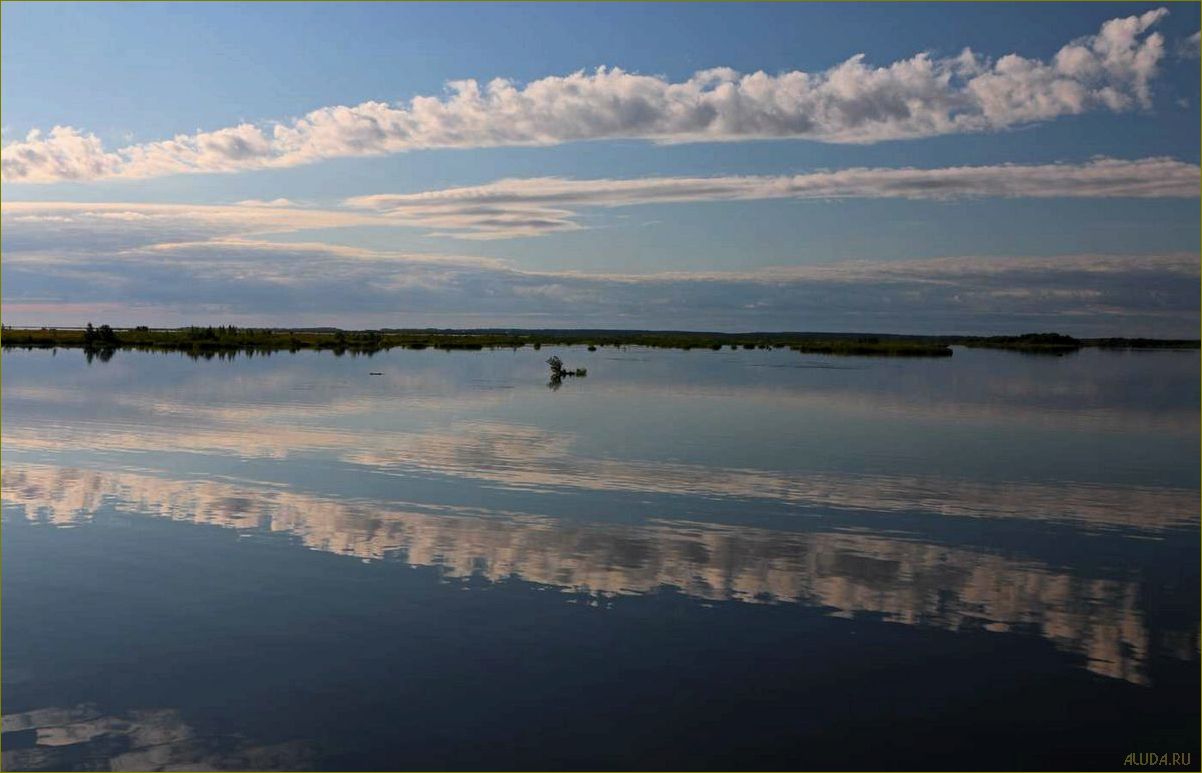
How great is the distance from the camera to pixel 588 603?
16031mm

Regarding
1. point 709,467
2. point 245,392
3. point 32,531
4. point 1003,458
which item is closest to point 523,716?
point 32,531

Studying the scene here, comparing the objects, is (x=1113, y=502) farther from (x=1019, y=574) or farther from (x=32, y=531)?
(x=32, y=531)

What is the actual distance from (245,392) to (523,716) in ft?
162

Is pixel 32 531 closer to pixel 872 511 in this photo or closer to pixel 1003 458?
pixel 872 511

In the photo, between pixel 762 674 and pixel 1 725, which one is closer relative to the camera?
pixel 1 725

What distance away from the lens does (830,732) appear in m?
11.4

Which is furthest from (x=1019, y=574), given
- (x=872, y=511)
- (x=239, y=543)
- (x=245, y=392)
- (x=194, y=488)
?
(x=245, y=392)

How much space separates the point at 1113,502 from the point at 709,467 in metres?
11.6

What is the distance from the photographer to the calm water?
1129 cm

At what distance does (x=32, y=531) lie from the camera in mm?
20234

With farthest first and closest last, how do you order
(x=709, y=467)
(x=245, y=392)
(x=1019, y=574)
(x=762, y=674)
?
(x=245, y=392) < (x=709, y=467) < (x=1019, y=574) < (x=762, y=674)

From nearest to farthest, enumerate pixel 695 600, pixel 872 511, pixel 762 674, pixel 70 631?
pixel 762 674
pixel 70 631
pixel 695 600
pixel 872 511

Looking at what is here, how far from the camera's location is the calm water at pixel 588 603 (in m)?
11.3

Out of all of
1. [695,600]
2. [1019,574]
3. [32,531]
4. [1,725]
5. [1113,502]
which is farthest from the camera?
[1113,502]
